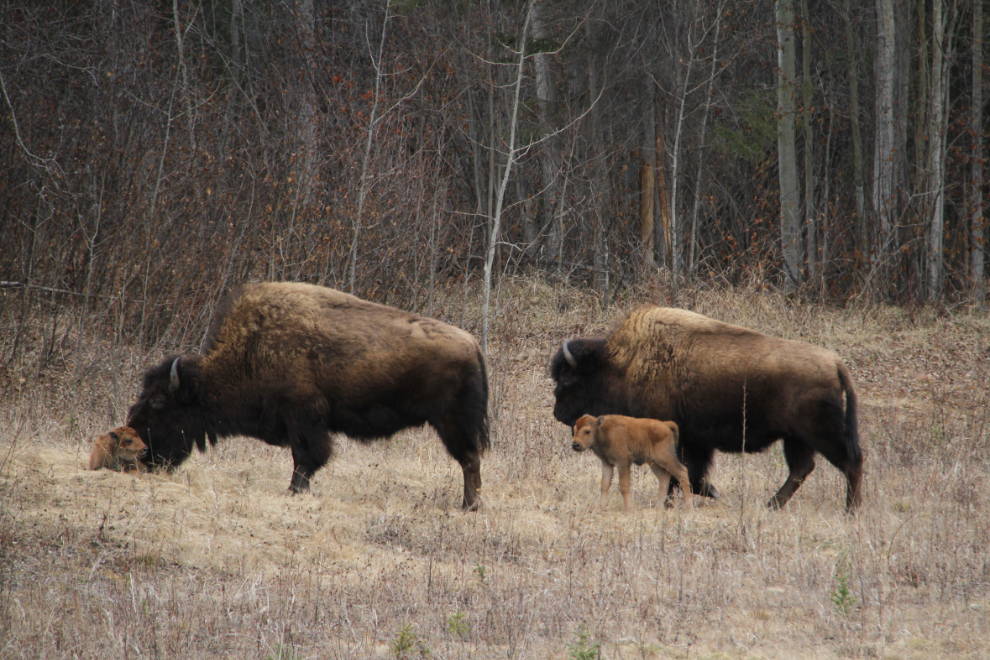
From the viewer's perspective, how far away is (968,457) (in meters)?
9.67

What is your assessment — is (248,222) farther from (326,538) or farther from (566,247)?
(566,247)

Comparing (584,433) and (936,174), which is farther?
(936,174)

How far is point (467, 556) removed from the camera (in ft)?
21.5

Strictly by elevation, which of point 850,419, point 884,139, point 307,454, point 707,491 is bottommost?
point 707,491

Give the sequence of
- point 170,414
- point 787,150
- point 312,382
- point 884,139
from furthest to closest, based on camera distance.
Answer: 1. point 884,139
2. point 787,150
3. point 170,414
4. point 312,382

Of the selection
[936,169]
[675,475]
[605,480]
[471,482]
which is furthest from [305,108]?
[936,169]

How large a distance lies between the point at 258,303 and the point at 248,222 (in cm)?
473

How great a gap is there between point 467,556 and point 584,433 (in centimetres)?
190

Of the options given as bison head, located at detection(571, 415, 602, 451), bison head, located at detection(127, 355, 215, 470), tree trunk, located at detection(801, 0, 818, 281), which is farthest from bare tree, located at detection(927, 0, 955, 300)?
bison head, located at detection(127, 355, 215, 470)

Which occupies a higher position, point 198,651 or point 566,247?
point 198,651

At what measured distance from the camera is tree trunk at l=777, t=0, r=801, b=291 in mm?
19141

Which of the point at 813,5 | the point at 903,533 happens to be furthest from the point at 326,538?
the point at 813,5

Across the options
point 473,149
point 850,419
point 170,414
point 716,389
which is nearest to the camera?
point 850,419

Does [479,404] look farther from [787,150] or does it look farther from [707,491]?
[787,150]
